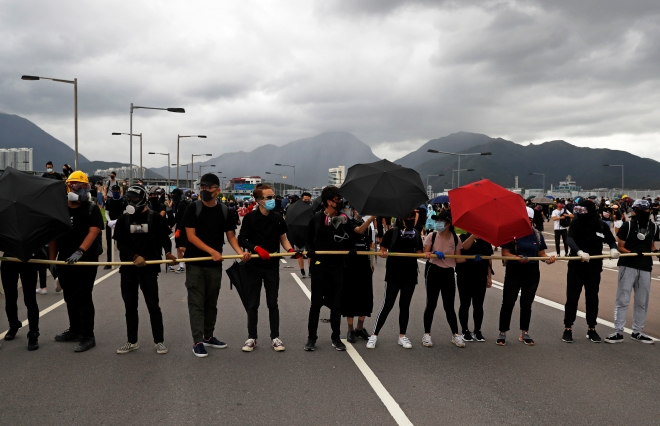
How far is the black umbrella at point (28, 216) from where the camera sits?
6.16 metres

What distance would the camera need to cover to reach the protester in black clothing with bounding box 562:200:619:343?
284 inches

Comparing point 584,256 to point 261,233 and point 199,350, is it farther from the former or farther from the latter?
point 199,350

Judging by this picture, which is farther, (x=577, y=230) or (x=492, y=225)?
(x=577, y=230)

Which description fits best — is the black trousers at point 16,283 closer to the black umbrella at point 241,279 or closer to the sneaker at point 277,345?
the black umbrella at point 241,279

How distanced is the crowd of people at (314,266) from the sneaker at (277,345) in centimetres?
1

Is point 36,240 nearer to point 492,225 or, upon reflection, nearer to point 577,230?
point 492,225

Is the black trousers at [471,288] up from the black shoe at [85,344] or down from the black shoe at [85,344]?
up

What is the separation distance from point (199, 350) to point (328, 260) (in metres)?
1.82

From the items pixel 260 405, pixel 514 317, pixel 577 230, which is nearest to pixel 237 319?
pixel 260 405

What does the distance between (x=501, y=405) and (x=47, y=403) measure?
12.8ft

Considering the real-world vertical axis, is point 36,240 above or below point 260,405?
above

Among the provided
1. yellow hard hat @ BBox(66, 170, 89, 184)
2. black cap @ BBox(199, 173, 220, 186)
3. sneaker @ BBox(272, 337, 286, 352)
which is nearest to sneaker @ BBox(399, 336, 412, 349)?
sneaker @ BBox(272, 337, 286, 352)

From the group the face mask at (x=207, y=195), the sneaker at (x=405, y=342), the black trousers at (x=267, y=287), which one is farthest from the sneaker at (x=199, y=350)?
the sneaker at (x=405, y=342)

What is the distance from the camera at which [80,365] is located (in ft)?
19.4
